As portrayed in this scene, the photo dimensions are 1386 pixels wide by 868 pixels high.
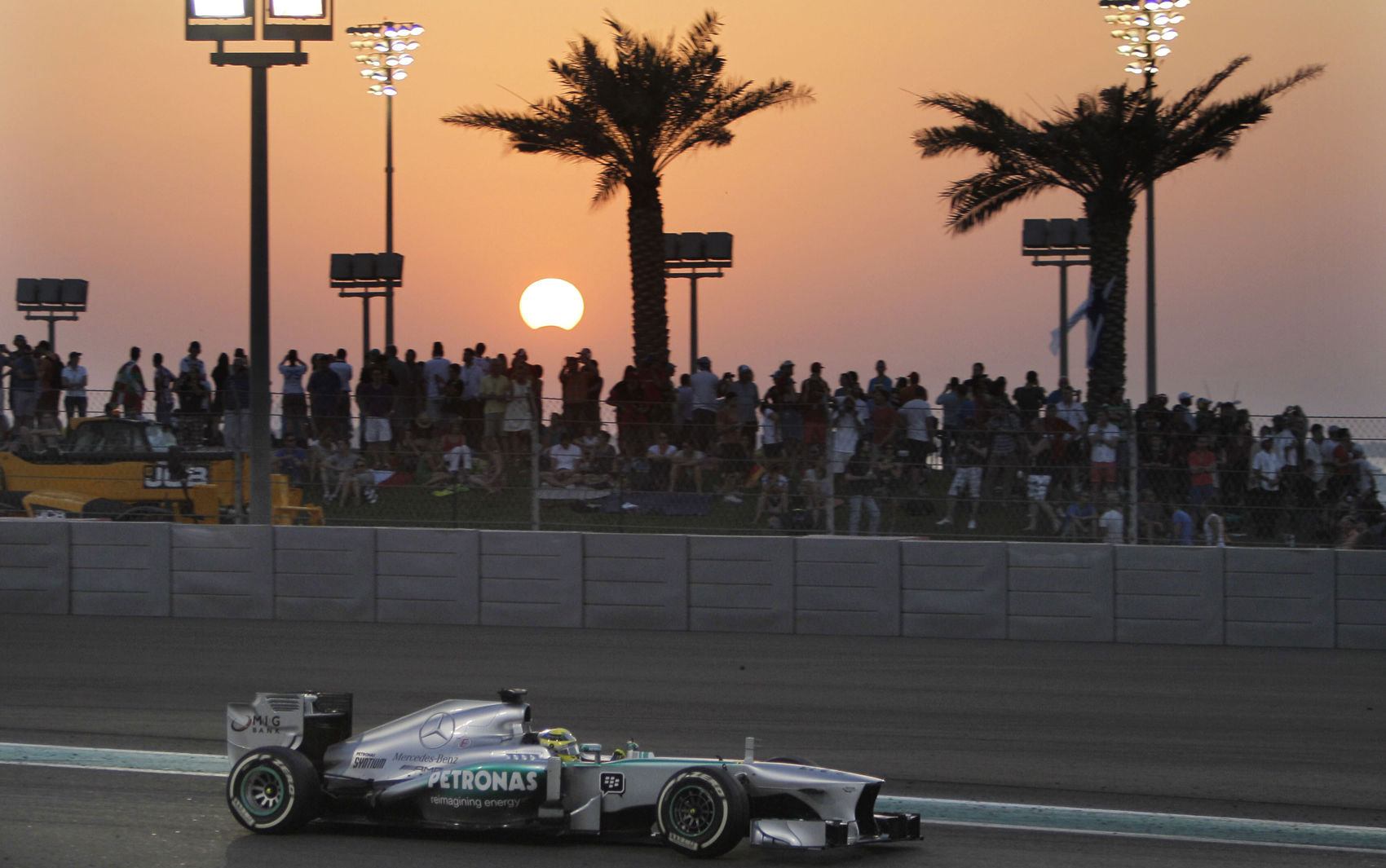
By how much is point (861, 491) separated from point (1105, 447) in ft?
6.76

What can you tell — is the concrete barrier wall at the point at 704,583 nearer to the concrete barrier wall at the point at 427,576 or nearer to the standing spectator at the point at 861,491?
the concrete barrier wall at the point at 427,576

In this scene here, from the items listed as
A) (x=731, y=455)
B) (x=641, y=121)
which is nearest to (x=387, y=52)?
(x=641, y=121)

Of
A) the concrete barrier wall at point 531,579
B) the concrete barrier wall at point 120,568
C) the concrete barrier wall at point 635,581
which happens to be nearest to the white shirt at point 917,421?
the concrete barrier wall at point 635,581

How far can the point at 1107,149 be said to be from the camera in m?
21.7

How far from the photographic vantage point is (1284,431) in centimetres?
1147

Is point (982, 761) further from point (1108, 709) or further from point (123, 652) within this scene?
point (123, 652)


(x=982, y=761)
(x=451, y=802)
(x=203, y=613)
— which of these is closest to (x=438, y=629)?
(x=203, y=613)

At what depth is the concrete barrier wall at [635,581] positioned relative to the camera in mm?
12180

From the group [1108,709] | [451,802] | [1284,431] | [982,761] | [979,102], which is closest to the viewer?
[451,802]

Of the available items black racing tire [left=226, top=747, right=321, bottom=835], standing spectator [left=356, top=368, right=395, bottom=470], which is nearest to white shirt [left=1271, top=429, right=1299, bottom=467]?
standing spectator [left=356, top=368, right=395, bottom=470]

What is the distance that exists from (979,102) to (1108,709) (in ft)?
50.8

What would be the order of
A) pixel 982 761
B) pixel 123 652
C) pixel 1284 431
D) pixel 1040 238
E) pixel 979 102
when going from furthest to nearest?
pixel 1040 238, pixel 979 102, pixel 1284 431, pixel 123 652, pixel 982 761

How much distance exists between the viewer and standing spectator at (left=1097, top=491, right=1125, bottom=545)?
1173 cm

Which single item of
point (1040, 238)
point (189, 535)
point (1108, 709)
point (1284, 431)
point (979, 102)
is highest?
point (979, 102)
